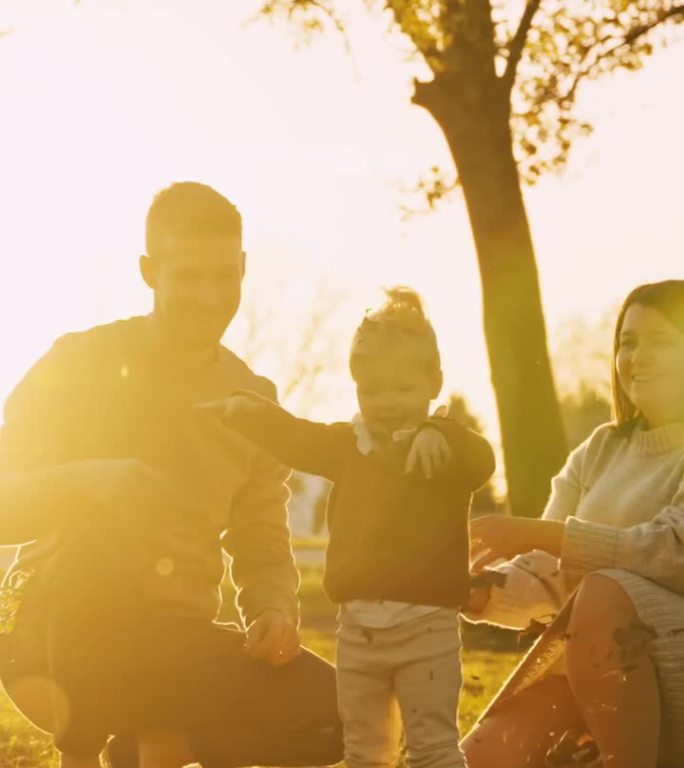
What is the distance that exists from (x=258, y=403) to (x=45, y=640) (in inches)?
43.1

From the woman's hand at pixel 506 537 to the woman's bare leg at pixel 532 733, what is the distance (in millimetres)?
692

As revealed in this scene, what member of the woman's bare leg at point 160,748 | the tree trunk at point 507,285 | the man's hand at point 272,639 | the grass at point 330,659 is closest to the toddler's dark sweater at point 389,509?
the man's hand at point 272,639

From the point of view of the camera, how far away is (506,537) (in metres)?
5.20

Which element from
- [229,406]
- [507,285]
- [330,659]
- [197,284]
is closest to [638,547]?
[229,406]

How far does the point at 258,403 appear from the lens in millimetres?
4840

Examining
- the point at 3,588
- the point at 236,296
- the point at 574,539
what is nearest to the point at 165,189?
the point at 236,296

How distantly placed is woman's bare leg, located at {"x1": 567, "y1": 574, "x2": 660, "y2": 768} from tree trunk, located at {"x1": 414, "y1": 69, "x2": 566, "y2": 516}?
934cm

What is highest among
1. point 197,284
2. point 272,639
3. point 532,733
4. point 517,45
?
point 517,45

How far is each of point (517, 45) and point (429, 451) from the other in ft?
35.9

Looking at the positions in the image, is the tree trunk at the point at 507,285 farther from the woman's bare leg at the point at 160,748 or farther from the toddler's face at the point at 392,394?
the toddler's face at the point at 392,394

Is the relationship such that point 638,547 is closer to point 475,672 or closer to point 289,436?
point 289,436

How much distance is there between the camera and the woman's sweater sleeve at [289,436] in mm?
4812

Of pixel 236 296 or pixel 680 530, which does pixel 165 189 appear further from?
pixel 680 530

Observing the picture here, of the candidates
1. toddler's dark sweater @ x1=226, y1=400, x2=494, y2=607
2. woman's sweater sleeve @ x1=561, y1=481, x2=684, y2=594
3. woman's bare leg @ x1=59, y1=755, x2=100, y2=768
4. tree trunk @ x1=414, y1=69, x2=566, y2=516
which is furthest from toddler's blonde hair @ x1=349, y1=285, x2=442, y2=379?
tree trunk @ x1=414, y1=69, x2=566, y2=516
